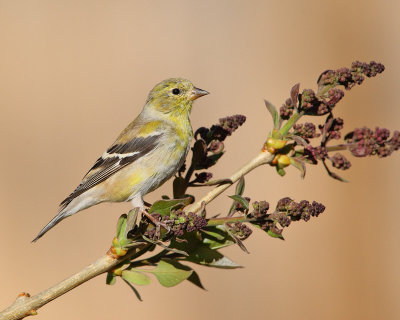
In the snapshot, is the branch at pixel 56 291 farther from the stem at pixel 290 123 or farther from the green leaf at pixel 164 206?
the stem at pixel 290 123

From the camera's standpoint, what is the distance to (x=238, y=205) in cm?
163

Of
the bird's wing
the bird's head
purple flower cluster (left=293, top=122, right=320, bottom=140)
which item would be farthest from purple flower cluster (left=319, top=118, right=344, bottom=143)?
the bird's head

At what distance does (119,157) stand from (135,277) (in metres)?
1.80

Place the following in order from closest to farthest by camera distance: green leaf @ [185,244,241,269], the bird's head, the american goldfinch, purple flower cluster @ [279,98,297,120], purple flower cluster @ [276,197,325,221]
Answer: purple flower cluster @ [276,197,325,221] < green leaf @ [185,244,241,269] < purple flower cluster @ [279,98,297,120] < the american goldfinch < the bird's head

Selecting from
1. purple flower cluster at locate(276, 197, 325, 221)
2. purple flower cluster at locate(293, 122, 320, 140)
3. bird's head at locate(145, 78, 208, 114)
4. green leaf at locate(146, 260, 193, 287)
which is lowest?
green leaf at locate(146, 260, 193, 287)

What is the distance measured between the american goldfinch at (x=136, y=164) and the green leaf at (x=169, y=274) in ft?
4.98

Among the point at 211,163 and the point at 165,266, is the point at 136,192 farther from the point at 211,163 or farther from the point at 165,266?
the point at 165,266

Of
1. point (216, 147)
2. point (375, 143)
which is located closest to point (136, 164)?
point (216, 147)

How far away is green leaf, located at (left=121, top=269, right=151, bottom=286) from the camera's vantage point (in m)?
1.71

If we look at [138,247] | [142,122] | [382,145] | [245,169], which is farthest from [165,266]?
[142,122]

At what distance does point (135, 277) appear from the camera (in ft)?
5.68

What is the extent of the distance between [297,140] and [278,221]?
312 mm

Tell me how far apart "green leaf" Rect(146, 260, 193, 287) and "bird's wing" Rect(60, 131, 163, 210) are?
166cm

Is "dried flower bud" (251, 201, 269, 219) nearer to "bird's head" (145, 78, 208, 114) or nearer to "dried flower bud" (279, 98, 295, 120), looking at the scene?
"dried flower bud" (279, 98, 295, 120)
